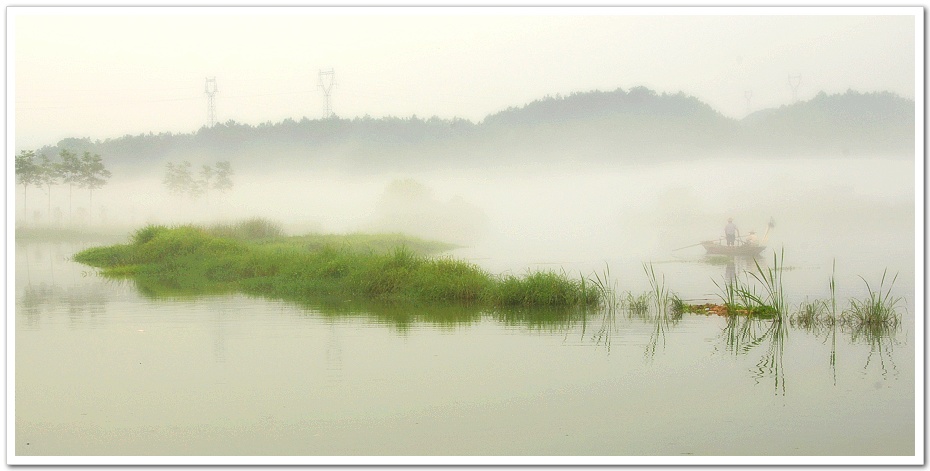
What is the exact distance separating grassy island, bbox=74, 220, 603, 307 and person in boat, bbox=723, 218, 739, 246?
12.7 ft

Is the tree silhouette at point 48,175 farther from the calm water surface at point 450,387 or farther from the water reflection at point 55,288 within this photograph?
the calm water surface at point 450,387

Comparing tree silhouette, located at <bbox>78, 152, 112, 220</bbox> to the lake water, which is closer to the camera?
the lake water

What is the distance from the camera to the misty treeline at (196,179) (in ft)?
47.7

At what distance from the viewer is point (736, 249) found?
13.8 meters

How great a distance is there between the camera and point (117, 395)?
6559 millimetres

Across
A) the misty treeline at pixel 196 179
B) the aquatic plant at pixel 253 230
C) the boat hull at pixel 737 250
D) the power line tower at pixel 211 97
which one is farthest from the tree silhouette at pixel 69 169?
the boat hull at pixel 737 250

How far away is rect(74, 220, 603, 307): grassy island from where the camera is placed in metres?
11.0

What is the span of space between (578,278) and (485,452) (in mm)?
6257

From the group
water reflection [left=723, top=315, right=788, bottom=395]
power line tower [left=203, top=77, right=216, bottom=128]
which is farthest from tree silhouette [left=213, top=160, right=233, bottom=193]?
water reflection [left=723, top=315, right=788, bottom=395]

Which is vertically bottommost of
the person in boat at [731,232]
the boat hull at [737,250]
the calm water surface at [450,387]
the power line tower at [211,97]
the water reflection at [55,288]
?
the calm water surface at [450,387]

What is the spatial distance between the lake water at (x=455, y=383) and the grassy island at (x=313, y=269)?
0.76 m

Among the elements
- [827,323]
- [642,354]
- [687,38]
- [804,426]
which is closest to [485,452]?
[804,426]

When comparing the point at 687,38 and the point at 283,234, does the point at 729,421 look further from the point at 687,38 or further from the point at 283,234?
the point at 283,234

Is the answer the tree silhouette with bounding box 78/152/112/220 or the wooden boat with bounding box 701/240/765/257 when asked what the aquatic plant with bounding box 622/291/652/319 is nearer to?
the wooden boat with bounding box 701/240/765/257
